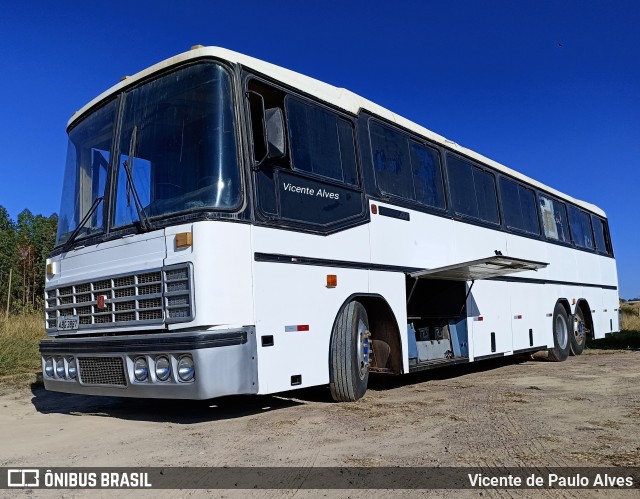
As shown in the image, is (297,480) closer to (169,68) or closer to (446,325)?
(169,68)

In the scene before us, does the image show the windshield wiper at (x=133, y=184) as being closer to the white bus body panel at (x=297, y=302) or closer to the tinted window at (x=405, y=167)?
the white bus body panel at (x=297, y=302)

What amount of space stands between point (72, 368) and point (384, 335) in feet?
11.8

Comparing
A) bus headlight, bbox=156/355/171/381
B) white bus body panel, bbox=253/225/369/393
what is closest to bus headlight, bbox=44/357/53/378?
bus headlight, bbox=156/355/171/381

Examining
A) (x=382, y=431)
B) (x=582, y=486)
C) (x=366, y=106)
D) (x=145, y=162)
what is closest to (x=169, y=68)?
(x=145, y=162)

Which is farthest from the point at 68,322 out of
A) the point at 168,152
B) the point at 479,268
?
the point at 479,268

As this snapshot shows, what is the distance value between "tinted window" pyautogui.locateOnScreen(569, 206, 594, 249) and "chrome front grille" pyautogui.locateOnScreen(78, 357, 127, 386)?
12.0m

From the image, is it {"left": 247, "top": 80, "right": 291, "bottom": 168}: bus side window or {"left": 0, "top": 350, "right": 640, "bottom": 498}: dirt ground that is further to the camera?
{"left": 247, "top": 80, "right": 291, "bottom": 168}: bus side window

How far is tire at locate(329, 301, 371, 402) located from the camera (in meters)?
6.54

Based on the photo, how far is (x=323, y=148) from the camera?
268 inches

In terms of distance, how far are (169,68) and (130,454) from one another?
11.8ft

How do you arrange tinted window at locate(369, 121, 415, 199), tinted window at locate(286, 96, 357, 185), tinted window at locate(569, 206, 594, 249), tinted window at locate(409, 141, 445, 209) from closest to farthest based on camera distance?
tinted window at locate(286, 96, 357, 185), tinted window at locate(369, 121, 415, 199), tinted window at locate(409, 141, 445, 209), tinted window at locate(569, 206, 594, 249)

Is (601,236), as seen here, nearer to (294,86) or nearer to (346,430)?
(294,86)

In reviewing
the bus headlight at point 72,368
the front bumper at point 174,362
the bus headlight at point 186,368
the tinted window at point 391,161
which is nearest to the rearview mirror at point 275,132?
the front bumper at point 174,362

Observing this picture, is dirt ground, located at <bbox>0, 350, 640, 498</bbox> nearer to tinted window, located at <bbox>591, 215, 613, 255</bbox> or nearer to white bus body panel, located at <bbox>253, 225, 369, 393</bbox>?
white bus body panel, located at <bbox>253, 225, 369, 393</bbox>
